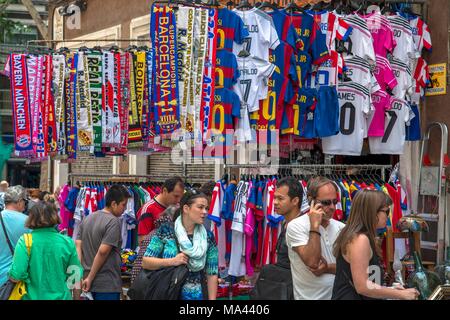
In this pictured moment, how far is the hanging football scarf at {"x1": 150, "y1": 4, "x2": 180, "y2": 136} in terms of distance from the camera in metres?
8.91

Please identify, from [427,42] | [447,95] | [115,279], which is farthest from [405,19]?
[115,279]

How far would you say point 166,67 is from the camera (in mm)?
8922

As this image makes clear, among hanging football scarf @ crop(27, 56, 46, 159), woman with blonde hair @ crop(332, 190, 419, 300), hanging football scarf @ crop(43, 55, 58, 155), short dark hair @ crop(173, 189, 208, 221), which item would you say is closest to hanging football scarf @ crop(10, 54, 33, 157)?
hanging football scarf @ crop(27, 56, 46, 159)

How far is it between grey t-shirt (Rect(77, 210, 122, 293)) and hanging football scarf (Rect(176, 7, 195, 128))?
1.55 metres

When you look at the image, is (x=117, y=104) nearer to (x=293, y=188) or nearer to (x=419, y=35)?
(x=419, y=35)

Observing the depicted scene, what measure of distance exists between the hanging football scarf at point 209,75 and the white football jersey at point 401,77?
225 cm

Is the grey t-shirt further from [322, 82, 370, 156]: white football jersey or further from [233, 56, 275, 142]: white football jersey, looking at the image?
[322, 82, 370, 156]: white football jersey

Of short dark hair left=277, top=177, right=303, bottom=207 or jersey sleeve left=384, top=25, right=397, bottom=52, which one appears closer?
short dark hair left=277, top=177, right=303, bottom=207

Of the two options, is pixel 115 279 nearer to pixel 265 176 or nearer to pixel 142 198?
pixel 265 176

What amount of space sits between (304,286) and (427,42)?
16.5ft

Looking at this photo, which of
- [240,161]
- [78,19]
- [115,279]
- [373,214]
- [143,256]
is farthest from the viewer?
[78,19]

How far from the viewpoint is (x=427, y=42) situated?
9.98 meters

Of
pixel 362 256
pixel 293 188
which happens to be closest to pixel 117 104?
pixel 293 188

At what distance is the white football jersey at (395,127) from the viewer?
9.71m
